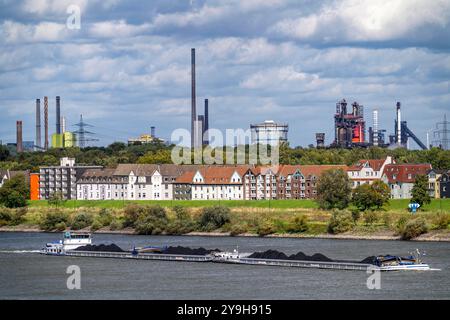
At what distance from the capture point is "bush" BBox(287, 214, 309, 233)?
8800 cm

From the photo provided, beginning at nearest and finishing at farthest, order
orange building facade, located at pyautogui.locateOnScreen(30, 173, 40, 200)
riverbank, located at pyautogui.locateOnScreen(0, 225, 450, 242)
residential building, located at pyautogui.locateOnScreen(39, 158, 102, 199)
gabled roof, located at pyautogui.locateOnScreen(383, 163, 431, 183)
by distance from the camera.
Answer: riverbank, located at pyautogui.locateOnScreen(0, 225, 450, 242) < gabled roof, located at pyautogui.locateOnScreen(383, 163, 431, 183) < residential building, located at pyautogui.locateOnScreen(39, 158, 102, 199) < orange building facade, located at pyautogui.locateOnScreen(30, 173, 40, 200)

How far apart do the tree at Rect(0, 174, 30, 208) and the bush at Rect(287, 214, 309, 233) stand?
38.7 metres

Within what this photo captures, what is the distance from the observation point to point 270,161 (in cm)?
14438

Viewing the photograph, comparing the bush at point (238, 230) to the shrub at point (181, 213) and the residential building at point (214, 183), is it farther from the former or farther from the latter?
the residential building at point (214, 183)

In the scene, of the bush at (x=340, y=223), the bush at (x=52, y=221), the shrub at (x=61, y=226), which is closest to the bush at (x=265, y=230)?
the bush at (x=340, y=223)

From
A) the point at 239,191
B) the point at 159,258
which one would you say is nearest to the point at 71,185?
the point at 239,191

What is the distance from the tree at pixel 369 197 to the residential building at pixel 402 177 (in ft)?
68.4

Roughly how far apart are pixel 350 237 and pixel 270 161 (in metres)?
61.3

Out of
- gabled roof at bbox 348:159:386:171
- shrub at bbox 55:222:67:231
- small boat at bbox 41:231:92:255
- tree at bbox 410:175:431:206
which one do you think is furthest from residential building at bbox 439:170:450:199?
small boat at bbox 41:231:92:255

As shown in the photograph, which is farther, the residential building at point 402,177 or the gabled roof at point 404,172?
the gabled roof at point 404,172

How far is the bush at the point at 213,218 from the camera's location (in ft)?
305

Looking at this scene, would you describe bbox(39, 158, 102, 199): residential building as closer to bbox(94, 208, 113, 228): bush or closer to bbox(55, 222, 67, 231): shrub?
bbox(94, 208, 113, 228): bush

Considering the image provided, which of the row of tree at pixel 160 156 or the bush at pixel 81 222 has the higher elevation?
the row of tree at pixel 160 156
